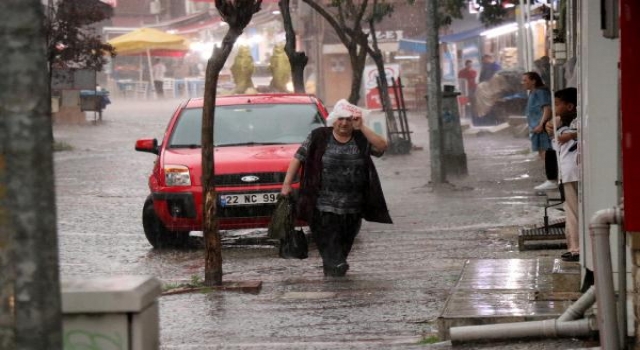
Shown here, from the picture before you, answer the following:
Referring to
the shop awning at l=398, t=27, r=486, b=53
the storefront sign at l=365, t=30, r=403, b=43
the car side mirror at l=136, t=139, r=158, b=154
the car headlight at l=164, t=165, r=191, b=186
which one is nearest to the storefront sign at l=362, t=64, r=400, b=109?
the shop awning at l=398, t=27, r=486, b=53

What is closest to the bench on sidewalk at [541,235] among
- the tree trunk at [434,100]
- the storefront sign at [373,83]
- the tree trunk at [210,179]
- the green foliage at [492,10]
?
the tree trunk at [210,179]

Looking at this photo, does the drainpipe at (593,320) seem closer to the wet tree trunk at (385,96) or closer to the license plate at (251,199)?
the license plate at (251,199)

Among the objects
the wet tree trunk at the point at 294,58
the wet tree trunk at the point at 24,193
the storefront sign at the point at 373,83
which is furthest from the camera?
the storefront sign at the point at 373,83

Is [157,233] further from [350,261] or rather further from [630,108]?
[630,108]

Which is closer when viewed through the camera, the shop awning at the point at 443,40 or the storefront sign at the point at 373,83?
the storefront sign at the point at 373,83

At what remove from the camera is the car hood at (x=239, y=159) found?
14672mm

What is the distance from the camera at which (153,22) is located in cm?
9175

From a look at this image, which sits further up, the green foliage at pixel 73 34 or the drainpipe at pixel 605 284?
the green foliage at pixel 73 34

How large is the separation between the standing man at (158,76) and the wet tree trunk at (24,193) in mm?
59754

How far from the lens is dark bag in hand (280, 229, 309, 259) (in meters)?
12.1

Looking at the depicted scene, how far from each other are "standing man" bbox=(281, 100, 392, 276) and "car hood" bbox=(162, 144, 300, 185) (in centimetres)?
239

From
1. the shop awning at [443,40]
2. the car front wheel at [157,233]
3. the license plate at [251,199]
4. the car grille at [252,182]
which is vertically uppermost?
the shop awning at [443,40]

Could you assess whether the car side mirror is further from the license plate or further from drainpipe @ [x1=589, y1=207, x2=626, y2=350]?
drainpipe @ [x1=589, y1=207, x2=626, y2=350]

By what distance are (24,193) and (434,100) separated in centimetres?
1810
